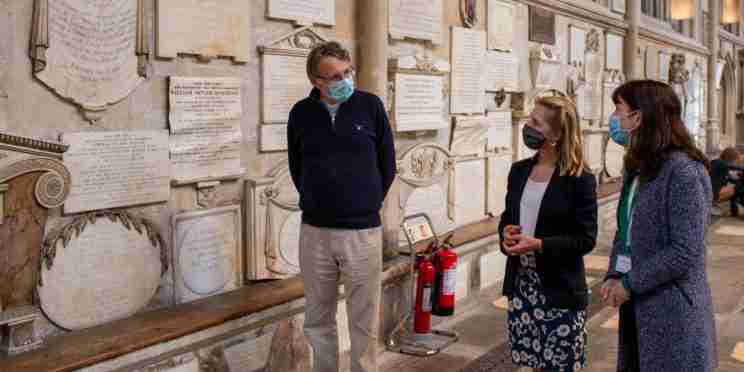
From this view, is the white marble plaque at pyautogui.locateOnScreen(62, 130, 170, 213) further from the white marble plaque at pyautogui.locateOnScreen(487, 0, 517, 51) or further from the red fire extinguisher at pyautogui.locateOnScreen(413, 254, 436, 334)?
the white marble plaque at pyautogui.locateOnScreen(487, 0, 517, 51)

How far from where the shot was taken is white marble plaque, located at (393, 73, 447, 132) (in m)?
5.40

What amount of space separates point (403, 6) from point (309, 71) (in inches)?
90.5

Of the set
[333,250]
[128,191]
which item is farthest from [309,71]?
[128,191]

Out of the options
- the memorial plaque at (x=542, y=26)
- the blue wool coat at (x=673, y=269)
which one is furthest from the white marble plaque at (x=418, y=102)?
the blue wool coat at (x=673, y=269)

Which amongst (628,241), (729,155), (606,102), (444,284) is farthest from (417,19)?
(729,155)

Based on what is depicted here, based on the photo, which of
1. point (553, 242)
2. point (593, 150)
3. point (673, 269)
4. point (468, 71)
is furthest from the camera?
point (593, 150)

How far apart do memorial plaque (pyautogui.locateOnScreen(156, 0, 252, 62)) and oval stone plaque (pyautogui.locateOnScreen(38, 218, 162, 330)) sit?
2.93 ft

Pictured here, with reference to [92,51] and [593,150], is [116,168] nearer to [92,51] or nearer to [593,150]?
[92,51]

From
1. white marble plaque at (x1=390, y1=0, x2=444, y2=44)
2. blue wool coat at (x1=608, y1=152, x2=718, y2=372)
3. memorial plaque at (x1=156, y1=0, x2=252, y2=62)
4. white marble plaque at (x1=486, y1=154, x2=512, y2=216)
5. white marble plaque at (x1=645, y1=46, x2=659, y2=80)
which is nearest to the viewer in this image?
blue wool coat at (x1=608, y1=152, x2=718, y2=372)

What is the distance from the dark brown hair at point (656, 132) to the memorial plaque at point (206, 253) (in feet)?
7.38

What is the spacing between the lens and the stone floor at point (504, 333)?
4441mm

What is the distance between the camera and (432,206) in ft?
19.4

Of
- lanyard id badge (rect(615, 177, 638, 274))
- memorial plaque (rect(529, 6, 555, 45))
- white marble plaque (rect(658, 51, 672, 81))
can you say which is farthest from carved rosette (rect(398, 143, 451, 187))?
white marble plaque (rect(658, 51, 672, 81))

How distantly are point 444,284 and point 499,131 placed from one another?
2466 mm
